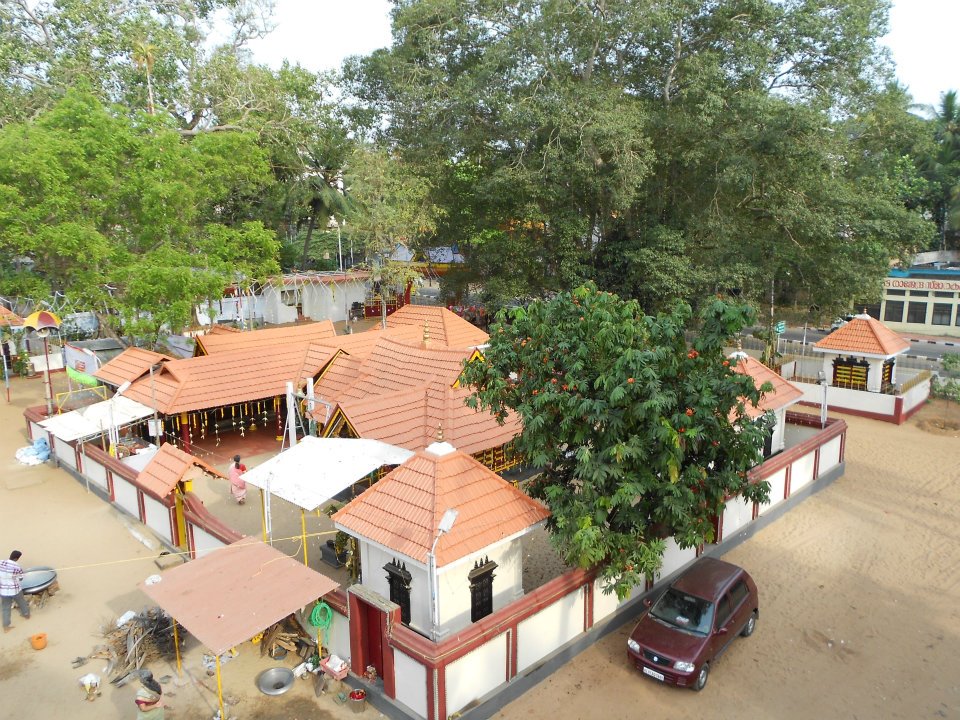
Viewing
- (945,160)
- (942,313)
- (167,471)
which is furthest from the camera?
(945,160)

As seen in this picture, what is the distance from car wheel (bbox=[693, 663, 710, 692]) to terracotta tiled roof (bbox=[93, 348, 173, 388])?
1654 centimetres

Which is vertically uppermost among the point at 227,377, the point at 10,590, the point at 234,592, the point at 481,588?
the point at 227,377

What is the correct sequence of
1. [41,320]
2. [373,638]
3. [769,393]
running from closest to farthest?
[373,638] → [769,393] → [41,320]

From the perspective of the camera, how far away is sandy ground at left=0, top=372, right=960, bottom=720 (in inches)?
384

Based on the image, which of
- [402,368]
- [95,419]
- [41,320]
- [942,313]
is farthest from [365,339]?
[942,313]

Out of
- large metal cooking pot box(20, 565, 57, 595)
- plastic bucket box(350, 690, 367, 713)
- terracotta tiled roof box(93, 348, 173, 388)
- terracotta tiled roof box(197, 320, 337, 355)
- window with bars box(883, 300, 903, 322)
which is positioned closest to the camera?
plastic bucket box(350, 690, 367, 713)

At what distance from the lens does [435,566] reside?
9094 mm

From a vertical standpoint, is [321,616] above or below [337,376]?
below

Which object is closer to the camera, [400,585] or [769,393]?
[400,585]

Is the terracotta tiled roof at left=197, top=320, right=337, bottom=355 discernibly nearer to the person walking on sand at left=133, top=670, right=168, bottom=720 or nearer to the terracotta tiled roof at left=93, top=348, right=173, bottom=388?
the terracotta tiled roof at left=93, top=348, right=173, bottom=388

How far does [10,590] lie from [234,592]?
16.2 feet

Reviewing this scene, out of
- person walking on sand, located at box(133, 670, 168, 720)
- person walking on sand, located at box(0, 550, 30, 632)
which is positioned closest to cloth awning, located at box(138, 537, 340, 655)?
person walking on sand, located at box(133, 670, 168, 720)

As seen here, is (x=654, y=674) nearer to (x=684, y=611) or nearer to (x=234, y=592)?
(x=684, y=611)

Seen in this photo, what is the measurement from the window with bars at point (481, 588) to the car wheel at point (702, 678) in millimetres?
3090
